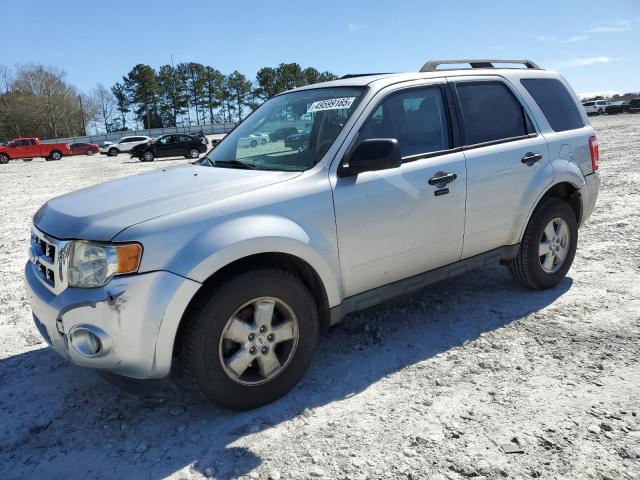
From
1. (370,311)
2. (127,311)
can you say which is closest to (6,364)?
(127,311)

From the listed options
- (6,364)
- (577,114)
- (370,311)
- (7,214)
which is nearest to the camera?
(6,364)

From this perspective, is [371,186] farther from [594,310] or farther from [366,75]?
[594,310]

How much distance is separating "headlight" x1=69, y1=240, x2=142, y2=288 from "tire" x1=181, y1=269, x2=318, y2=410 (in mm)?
427

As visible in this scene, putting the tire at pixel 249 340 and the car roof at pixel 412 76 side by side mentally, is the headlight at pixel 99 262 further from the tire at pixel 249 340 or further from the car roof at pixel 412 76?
the car roof at pixel 412 76

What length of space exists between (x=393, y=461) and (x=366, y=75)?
2.78m

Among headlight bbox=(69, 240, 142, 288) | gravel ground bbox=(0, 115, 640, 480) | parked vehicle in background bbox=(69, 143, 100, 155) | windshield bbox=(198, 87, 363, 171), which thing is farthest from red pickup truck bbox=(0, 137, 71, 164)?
headlight bbox=(69, 240, 142, 288)

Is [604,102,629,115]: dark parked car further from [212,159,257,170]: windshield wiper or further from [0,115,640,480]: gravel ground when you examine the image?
[212,159,257,170]: windshield wiper

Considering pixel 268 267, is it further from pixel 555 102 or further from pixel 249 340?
pixel 555 102

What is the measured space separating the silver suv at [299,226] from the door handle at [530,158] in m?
0.02

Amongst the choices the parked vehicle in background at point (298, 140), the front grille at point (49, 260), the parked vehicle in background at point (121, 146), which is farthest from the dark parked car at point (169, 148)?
the front grille at point (49, 260)

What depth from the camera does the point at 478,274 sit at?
208 inches

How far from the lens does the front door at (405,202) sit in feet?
10.6

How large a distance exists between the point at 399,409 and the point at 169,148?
102ft

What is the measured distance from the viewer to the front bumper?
2.54 metres
